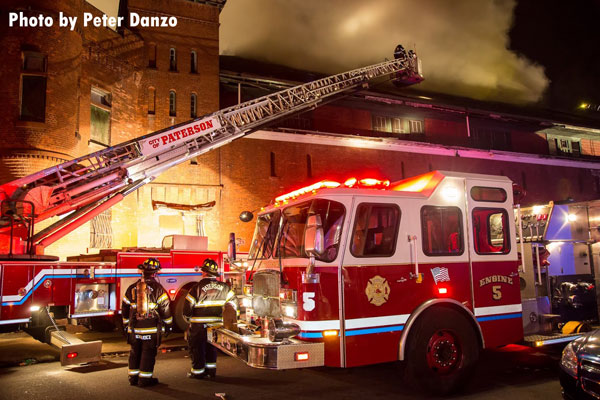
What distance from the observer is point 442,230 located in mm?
5512

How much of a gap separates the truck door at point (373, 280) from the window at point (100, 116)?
12633 mm

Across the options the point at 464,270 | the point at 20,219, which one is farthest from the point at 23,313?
the point at 464,270

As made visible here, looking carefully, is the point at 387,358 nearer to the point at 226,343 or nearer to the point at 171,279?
the point at 226,343

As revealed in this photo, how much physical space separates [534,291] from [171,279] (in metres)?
7.28

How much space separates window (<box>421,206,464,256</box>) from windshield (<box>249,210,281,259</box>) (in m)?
1.85

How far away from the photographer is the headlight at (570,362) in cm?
429

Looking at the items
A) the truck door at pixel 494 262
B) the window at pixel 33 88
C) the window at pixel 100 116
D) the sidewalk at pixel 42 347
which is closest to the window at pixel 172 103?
the window at pixel 100 116

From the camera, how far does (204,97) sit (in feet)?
57.7

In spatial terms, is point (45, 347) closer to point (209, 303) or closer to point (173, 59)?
point (209, 303)

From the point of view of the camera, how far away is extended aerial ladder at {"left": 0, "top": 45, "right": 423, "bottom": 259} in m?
8.12

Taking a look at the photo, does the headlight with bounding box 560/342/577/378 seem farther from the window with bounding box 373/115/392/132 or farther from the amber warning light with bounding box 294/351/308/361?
the window with bounding box 373/115/392/132

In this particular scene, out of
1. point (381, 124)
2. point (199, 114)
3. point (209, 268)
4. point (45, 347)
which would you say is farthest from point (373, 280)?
point (381, 124)

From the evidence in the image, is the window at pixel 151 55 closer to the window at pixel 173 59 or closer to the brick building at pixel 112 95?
the brick building at pixel 112 95

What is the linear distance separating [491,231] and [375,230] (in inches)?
68.3
